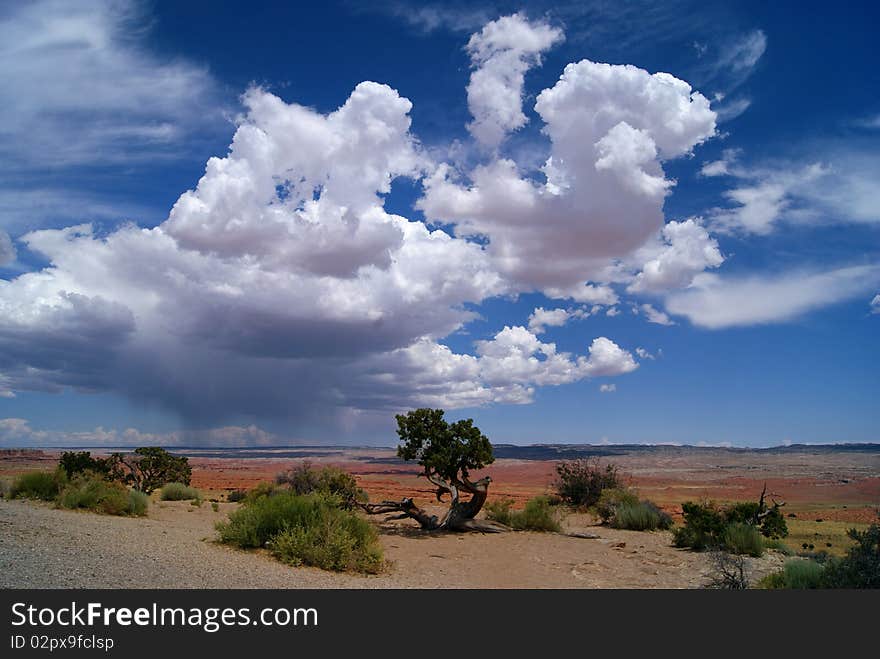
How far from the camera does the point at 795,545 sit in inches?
923

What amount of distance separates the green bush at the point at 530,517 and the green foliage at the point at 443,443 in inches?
105

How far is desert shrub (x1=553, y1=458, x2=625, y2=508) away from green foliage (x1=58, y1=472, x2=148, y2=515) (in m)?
19.8

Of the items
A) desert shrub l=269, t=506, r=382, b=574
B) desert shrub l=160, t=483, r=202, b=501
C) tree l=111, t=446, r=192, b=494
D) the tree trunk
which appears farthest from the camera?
tree l=111, t=446, r=192, b=494

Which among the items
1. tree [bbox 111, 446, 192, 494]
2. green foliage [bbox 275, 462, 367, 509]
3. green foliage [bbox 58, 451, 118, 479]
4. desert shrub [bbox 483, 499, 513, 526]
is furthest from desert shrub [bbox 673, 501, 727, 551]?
tree [bbox 111, 446, 192, 494]

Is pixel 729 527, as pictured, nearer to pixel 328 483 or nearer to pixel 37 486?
pixel 328 483

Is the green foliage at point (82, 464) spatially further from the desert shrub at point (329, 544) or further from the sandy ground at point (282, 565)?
the desert shrub at point (329, 544)

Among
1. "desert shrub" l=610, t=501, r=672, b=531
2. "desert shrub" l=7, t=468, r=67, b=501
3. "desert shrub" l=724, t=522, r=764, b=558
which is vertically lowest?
"desert shrub" l=610, t=501, r=672, b=531

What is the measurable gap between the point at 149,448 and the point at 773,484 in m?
64.0

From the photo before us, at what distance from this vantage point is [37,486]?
940 inches

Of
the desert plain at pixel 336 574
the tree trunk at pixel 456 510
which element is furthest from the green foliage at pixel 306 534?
the tree trunk at pixel 456 510

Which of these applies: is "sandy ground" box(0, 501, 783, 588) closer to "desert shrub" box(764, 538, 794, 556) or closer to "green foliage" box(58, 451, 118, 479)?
"desert shrub" box(764, 538, 794, 556)

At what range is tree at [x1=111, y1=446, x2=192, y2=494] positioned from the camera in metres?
34.5

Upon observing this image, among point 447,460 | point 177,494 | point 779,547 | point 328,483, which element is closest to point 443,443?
point 447,460
